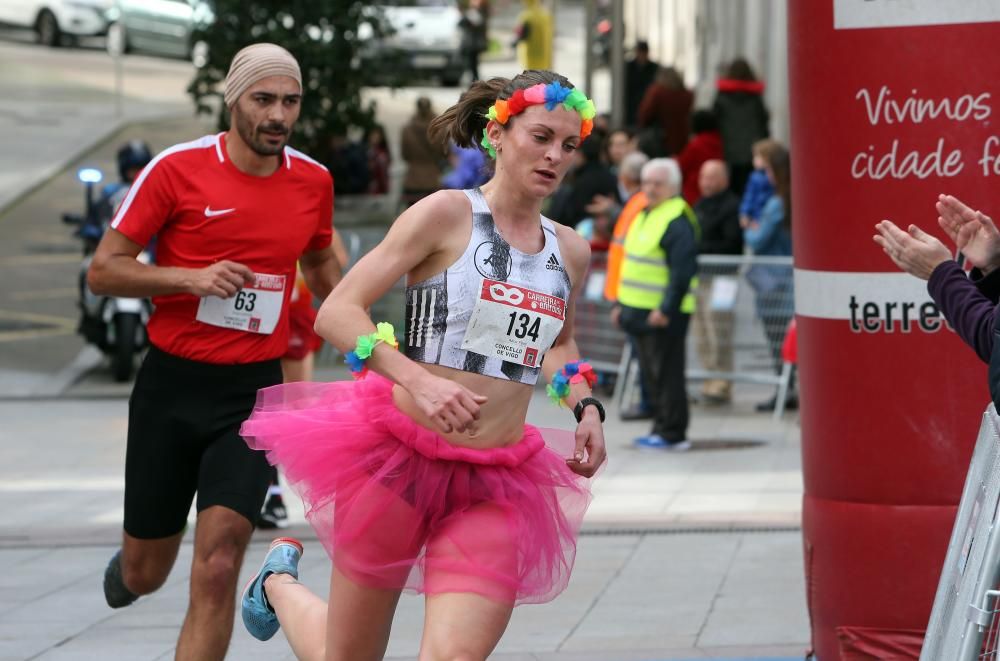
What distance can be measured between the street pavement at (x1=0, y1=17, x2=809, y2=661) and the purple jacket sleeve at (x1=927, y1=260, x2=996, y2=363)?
2445 millimetres

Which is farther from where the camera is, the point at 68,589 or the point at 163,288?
the point at 68,589

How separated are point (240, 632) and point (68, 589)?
3.54ft

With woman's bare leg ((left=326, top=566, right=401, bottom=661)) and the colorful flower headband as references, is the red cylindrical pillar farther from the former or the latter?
woman's bare leg ((left=326, top=566, right=401, bottom=661))

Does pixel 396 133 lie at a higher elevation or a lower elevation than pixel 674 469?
higher

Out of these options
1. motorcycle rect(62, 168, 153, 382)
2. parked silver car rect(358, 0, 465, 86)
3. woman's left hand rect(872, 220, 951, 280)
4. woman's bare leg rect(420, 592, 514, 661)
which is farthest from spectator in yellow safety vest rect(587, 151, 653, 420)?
parked silver car rect(358, 0, 465, 86)

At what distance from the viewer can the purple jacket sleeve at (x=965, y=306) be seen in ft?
14.9

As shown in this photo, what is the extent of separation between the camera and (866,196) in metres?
6.04

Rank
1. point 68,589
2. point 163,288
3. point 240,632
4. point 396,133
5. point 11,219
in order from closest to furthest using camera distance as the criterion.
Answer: point 163,288 → point 240,632 → point 68,589 → point 11,219 → point 396,133

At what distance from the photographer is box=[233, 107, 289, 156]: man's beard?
5.96 meters

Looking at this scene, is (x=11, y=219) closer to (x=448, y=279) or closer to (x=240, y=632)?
(x=240, y=632)

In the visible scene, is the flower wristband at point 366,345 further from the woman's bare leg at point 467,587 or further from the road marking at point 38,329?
the road marking at point 38,329

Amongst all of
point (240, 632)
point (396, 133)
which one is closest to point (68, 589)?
point (240, 632)

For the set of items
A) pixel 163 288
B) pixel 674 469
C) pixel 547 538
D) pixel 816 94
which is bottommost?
pixel 674 469

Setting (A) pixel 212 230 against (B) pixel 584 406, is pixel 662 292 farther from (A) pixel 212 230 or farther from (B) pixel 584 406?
(B) pixel 584 406
